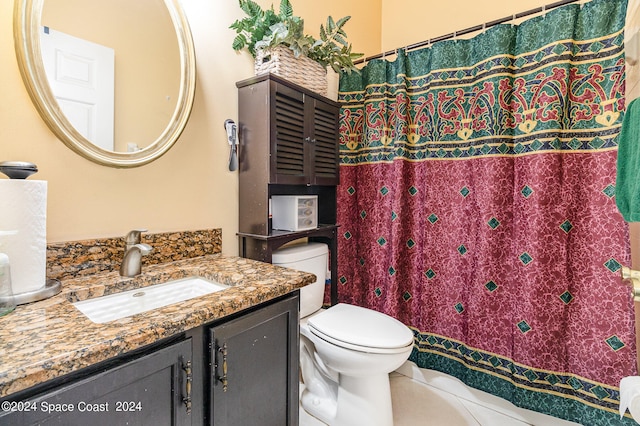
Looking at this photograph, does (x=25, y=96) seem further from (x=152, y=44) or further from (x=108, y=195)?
(x=152, y=44)

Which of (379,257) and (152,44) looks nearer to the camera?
(152,44)

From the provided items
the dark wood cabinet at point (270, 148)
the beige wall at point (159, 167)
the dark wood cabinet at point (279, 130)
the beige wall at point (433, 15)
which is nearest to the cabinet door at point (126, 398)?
the beige wall at point (159, 167)

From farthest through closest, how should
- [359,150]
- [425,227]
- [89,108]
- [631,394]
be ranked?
1. [359,150]
2. [425,227]
3. [89,108]
4. [631,394]

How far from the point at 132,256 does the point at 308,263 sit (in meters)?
0.84

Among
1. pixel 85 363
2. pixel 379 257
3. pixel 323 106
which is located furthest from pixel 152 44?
pixel 379 257

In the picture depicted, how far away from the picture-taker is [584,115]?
1.38m

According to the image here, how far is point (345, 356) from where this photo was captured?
51.5 inches

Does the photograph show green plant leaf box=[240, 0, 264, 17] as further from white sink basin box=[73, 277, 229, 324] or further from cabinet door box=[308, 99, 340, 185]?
white sink basin box=[73, 277, 229, 324]

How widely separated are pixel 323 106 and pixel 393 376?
1691mm

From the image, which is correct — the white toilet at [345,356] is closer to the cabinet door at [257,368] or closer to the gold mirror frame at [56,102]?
the cabinet door at [257,368]

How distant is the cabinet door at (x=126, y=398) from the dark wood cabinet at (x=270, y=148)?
74cm

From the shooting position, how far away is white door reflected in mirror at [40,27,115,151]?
0.96 m

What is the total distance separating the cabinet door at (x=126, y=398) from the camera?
551mm

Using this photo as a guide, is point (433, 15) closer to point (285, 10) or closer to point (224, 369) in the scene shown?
point (285, 10)
